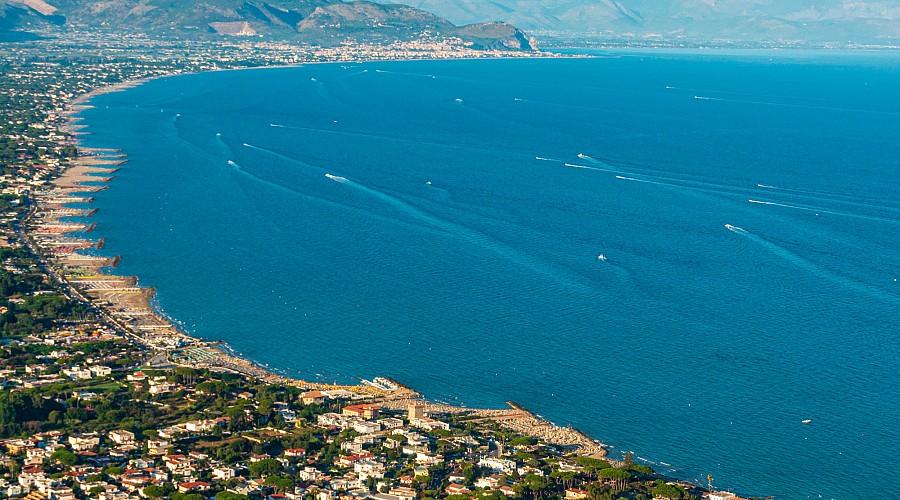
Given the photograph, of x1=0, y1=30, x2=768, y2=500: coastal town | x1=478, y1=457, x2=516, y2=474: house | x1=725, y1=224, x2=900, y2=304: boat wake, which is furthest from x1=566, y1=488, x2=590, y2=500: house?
x1=725, y1=224, x2=900, y2=304: boat wake

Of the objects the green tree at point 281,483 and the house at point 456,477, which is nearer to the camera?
the green tree at point 281,483

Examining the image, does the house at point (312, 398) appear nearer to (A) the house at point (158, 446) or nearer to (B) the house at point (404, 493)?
(A) the house at point (158, 446)

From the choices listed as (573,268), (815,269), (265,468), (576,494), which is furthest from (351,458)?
(815,269)

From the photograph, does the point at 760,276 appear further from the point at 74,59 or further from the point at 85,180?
the point at 74,59

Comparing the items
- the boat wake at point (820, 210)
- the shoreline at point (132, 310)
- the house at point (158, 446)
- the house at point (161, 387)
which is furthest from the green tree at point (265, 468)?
the boat wake at point (820, 210)

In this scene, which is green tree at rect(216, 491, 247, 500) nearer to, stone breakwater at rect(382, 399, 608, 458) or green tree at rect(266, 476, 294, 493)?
green tree at rect(266, 476, 294, 493)

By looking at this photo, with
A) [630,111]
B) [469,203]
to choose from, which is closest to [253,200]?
[469,203]

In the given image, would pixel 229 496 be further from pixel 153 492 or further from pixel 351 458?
pixel 351 458
